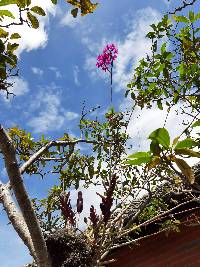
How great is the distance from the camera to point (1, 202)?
2.87m

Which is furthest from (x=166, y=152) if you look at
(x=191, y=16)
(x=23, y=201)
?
(x=191, y=16)

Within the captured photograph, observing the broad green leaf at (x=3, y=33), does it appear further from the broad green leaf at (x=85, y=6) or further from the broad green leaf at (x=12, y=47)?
the broad green leaf at (x=85, y=6)

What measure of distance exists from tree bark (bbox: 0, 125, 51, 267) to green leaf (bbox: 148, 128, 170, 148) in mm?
937

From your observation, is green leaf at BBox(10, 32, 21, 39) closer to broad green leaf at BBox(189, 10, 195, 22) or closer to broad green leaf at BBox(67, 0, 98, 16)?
broad green leaf at BBox(67, 0, 98, 16)

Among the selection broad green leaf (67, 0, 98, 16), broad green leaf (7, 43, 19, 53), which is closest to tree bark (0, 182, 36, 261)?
broad green leaf (7, 43, 19, 53)

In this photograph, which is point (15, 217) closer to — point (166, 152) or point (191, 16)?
point (166, 152)

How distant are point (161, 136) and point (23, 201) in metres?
0.99

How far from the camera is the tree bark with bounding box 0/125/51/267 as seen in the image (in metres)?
2.29

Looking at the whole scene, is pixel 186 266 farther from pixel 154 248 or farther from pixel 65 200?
pixel 65 200

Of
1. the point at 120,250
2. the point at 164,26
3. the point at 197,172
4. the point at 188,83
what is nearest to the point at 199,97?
the point at 188,83

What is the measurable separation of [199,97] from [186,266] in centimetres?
206

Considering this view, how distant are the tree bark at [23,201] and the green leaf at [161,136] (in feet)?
3.08

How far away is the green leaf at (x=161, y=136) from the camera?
1622mm

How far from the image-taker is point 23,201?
2285 mm
